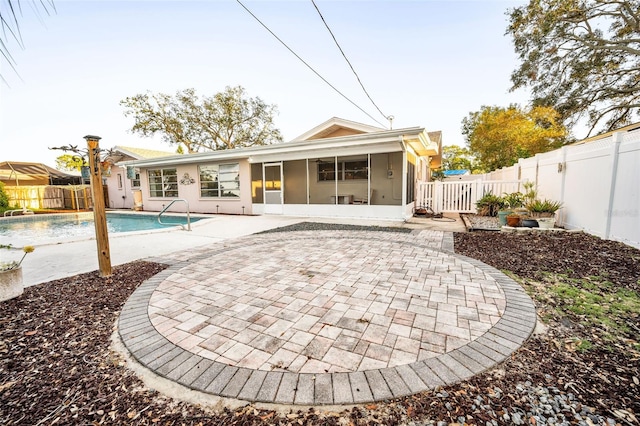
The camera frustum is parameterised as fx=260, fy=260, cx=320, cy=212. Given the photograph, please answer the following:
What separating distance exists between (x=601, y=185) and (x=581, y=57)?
11793mm

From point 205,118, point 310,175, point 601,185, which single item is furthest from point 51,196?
point 601,185

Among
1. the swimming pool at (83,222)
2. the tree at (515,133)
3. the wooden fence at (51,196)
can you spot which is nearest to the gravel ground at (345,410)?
the swimming pool at (83,222)

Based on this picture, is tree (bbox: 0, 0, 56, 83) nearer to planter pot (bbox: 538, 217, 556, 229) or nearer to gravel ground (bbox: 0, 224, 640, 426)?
gravel ground (bbox: 0, 224, 640, 426)

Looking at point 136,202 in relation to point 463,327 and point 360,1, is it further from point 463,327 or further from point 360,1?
point 463,327

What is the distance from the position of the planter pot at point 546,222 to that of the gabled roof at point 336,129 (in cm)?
608

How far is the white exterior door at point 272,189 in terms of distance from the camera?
11.0 m

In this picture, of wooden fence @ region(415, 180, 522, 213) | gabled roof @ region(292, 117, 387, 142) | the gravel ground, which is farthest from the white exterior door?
the gravel ground

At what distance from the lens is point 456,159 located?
41906mm

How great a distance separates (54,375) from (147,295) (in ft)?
4.27

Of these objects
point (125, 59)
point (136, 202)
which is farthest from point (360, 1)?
point (136, 202)

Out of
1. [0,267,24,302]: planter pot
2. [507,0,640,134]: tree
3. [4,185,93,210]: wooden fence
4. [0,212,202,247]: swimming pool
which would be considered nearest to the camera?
[0,267,24,302]: planter pot

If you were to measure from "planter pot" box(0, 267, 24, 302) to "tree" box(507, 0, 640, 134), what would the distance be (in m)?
16.2

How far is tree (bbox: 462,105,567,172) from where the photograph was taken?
49.5 ft

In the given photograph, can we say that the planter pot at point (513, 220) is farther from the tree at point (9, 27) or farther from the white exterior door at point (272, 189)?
the white exterior door at point (272, 189)
